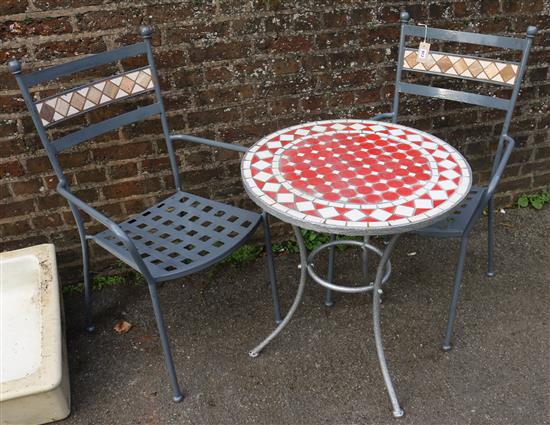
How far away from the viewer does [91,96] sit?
7.11 ft

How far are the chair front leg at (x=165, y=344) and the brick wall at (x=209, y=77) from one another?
79cm

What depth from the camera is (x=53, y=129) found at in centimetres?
240

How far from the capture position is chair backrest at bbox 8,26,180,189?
200 cm

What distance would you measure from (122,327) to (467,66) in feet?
6.37

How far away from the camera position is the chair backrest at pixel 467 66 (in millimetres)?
2219

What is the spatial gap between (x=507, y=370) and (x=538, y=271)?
75cm

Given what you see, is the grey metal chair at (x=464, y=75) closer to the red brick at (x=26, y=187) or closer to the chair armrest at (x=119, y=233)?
the chair armrest at (x=119, y=233)

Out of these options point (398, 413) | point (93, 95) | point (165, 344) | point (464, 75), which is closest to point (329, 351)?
point (398, 413)

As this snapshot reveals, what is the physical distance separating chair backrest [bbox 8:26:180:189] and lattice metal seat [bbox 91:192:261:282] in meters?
0.27

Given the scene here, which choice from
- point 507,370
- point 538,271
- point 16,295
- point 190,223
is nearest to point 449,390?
point 507,370

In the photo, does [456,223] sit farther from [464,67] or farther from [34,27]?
[34,27]

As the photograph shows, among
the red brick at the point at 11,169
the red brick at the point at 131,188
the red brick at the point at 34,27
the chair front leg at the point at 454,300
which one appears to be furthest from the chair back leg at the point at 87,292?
the chair front leg at the point at 454,300

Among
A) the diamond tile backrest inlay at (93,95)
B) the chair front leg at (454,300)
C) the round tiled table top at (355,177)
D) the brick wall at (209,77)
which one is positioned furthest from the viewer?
the brick wall at (209,77)

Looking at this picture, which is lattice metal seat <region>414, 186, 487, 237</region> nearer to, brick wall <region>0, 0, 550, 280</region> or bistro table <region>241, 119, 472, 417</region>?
bistro table <region>241, 119, 472, 417</region>
